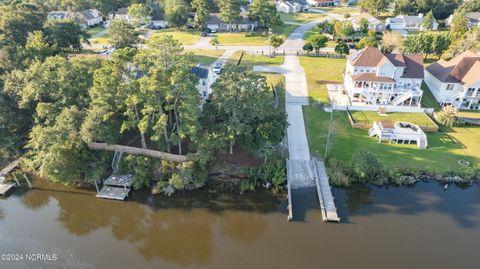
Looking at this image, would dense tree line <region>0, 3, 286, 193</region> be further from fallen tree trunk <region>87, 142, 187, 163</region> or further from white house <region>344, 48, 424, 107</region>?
white house <region>344, 48, 424, 107</region>

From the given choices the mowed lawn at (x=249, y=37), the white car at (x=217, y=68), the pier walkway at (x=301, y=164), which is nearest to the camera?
the pier walkway at (x=301, y=164)

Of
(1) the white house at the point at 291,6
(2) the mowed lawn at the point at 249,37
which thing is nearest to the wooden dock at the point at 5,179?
(2) the mowed lawn at the point at 249,37

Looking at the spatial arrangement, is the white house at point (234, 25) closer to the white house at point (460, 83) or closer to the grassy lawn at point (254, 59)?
the grassy lawn at point (254, 59)

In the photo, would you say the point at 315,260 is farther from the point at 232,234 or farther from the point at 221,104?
the point at 221,104

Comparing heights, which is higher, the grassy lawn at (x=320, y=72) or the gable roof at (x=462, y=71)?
the gable roof at (x=462, y=71)

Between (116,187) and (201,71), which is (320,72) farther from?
(116,187)
